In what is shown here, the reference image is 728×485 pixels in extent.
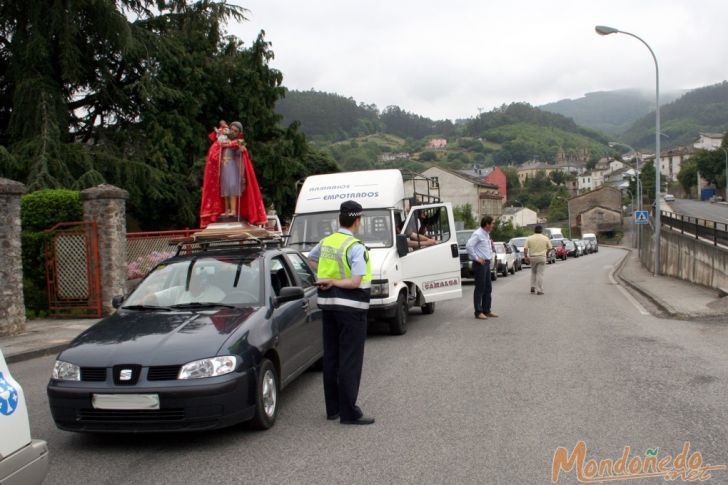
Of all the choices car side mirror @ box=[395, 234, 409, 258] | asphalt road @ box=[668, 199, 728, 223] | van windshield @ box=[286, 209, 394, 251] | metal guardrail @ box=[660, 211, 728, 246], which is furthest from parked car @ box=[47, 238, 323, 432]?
asphalt road @ box=[668, 199, 728, 223]

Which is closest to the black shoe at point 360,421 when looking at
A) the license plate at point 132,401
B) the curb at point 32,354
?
the license plate at point 132,401

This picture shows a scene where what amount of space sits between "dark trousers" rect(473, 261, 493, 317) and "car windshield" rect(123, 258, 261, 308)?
6.84m

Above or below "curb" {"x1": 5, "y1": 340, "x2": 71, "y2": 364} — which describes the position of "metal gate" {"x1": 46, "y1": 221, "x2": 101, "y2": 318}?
above

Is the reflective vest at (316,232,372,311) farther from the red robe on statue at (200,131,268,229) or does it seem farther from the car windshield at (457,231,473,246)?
the car windshield at (457,231,473,246)

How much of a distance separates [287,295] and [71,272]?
34.3 feet

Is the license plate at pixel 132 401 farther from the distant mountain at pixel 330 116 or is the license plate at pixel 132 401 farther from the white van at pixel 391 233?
the distant mountain at pixel 330 116

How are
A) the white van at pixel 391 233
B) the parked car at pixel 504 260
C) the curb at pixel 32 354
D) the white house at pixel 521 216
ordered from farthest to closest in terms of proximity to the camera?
the white house at pixel 521 216
the parked car at pixel 504 260
the white van at pixel 391 233
the curb at pixel 32 354

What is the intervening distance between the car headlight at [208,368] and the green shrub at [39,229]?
11380mm

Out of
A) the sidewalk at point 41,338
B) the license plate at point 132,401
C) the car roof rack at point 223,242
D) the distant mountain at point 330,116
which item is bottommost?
the sidewalk at point 41,338

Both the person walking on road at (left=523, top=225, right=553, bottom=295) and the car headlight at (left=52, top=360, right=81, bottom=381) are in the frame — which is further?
the person walking on road at (left=523, top=225, right=553, bottom=295)

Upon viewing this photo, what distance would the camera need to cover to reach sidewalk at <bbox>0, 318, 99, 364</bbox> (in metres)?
10.5

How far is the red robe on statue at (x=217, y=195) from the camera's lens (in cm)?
1082

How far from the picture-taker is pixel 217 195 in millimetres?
10891

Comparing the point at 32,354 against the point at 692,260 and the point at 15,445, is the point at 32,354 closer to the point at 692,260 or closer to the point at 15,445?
the point at 15,445
